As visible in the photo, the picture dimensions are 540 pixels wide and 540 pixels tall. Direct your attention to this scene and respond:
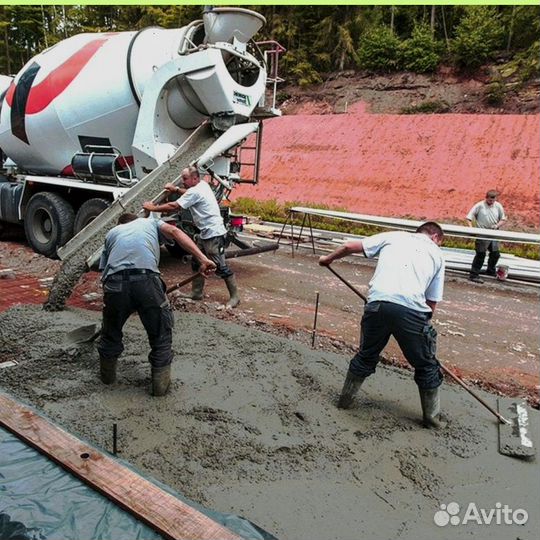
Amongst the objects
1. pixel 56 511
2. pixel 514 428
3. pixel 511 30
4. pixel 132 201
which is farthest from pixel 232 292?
pixel 511 30

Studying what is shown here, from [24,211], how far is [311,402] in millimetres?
6603

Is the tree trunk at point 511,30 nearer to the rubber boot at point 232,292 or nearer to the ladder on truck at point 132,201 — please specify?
the ladder on truck at point 132,201

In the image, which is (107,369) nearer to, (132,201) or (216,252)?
(216,252)

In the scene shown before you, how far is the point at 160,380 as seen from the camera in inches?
131

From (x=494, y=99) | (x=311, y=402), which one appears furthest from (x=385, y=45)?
(x=311, y=402)

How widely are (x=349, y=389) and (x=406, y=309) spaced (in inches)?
27.5

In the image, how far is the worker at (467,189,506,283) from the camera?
25.8 feet

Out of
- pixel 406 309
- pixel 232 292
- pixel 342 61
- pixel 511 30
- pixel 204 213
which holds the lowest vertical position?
pixel 232 292

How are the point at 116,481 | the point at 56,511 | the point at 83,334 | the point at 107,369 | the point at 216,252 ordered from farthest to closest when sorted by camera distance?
the point at 216,252 < the point at 83,334 < the point at 107,369 < the point at 116,481 < the point at 56,511

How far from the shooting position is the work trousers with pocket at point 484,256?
7795mm

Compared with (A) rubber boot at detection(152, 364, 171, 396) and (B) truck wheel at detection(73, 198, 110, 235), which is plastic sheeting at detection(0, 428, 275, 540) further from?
(B) truck wheel at detection(73, 198, 110, 235)

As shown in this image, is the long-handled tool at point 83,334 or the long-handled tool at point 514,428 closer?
the long-handled tool at point 514,428

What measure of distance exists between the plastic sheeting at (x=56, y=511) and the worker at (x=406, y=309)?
157cm

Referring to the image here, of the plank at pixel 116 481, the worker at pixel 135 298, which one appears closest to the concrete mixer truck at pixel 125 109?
the worker at pixel 135 298
